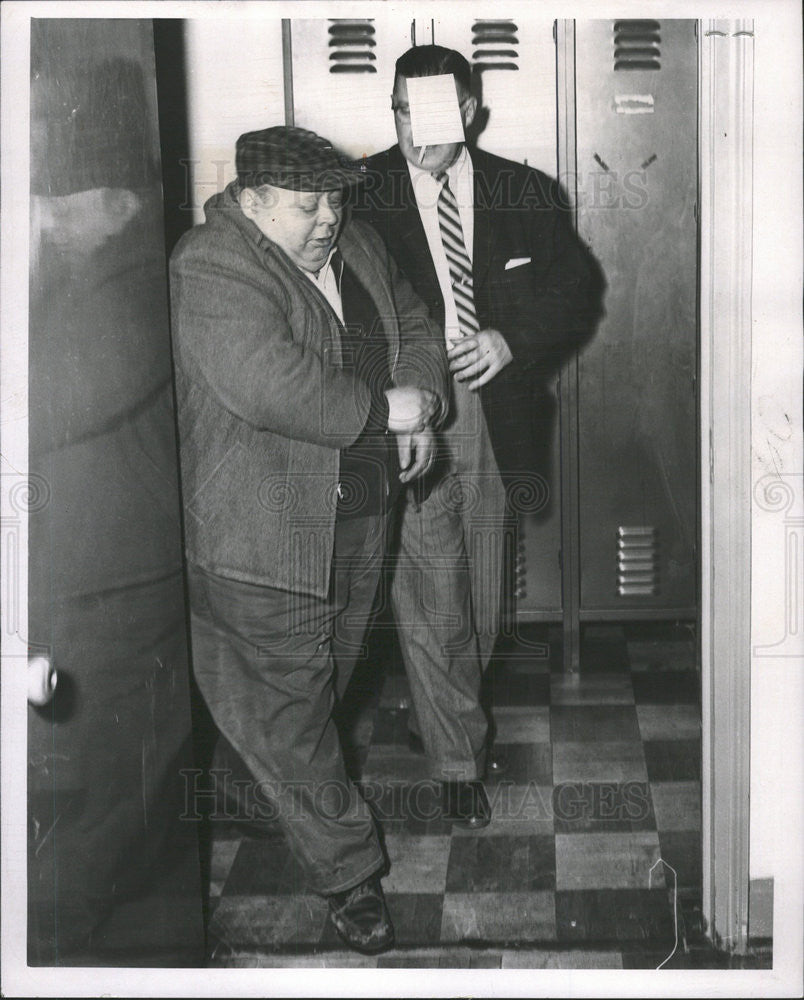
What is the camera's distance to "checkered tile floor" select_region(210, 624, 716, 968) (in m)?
1.85

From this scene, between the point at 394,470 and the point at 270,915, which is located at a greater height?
the point at 394,470

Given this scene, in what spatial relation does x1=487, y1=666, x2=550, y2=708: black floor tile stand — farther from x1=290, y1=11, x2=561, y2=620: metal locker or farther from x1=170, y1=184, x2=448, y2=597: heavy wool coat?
x1=290, y1=11, x2=561, y2=620: metal locker

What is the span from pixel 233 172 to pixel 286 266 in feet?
0.50

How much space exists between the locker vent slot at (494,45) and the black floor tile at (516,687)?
914 mm

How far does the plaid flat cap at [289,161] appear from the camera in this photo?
5.61 feet

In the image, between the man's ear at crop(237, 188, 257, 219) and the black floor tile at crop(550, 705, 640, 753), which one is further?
the black floor tile at crop(550, 705, 640, 753)

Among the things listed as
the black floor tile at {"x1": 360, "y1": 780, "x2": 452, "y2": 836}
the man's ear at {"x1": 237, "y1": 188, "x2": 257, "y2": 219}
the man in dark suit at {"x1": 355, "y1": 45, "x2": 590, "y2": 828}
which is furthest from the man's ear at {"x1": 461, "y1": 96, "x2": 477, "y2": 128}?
the black floor tile at {"x1": 360, "y1": 780, "x2": 452, "y2": 836}

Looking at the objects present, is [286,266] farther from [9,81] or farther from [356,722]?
[356,722]

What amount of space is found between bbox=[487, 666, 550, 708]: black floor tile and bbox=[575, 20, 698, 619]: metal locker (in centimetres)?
14

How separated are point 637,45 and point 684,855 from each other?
1.26 m

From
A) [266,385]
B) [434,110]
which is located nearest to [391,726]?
[266,385]

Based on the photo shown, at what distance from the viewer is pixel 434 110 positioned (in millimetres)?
1736

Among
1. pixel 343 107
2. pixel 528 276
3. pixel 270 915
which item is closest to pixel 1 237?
pixel 343 107

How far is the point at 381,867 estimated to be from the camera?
188 cm
